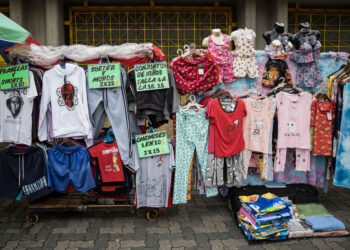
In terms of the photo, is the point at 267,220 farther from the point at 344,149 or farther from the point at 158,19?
the point at 158,19

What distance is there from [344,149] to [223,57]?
2.09m

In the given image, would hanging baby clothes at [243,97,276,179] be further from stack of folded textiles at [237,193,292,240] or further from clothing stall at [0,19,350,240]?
stack of folded textiles at [237,193,292,240]

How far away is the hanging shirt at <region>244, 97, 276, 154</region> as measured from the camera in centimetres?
412

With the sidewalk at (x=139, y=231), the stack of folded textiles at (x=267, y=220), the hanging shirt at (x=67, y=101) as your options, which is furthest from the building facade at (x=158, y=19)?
the stack of folded textiles at (x=267, y=220)

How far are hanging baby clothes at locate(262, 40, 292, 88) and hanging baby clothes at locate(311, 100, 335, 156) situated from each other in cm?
57

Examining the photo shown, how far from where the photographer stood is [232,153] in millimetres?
3949

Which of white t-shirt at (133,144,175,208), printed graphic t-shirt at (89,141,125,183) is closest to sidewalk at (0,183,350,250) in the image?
white t-shirt at (133,144,175,208)

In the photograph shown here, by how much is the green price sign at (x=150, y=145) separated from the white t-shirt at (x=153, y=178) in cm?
7

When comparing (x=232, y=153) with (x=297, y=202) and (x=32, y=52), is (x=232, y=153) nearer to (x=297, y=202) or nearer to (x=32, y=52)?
(x=297, y=202)

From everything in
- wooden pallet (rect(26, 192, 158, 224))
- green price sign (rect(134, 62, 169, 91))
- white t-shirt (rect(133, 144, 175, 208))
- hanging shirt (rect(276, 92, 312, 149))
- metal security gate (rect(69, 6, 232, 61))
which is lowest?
wooden pallet (rect(26, 192, 158, 224))

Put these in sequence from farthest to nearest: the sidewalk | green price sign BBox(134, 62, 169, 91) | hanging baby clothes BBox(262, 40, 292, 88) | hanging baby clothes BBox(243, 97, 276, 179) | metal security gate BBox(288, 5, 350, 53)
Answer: metal security gate BBox(288, 5, 350, 53), hanging baby clothes BBox(262, 40, 292, 88), hanging baby clothes BBox(243, 97, 276, 179), green price sign BBox(134, 62, 169, 91), the sidewalk

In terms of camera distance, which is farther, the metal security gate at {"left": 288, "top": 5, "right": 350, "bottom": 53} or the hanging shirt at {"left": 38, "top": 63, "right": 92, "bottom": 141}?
the metal security gate at {"left": 288, "top": 5, "right": 350, "bottom": 53}

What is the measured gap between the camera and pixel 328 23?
8.04 meters

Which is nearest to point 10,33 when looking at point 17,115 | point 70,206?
point 17,115
